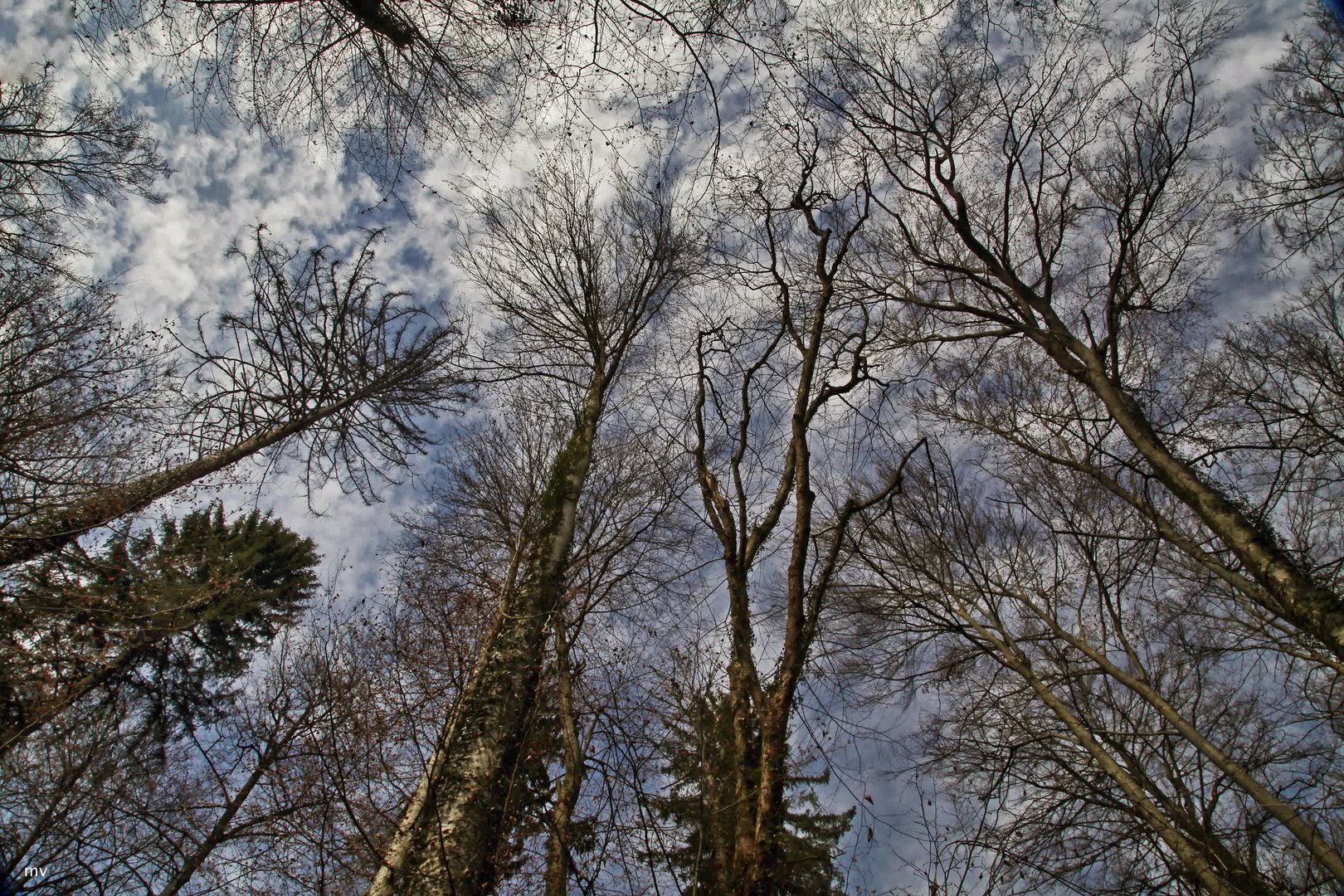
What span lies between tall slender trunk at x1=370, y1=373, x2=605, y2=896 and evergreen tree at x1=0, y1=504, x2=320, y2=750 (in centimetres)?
222

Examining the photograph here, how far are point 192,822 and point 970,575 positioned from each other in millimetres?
11283

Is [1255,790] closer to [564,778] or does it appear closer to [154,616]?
[564,778]

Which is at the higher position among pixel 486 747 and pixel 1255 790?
pixel 1255 790

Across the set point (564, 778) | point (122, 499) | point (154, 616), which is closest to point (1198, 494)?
point (564, 778)

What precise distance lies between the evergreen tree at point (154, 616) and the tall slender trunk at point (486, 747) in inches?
87.4

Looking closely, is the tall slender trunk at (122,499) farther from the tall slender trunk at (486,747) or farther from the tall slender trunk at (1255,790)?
the tall slender trunk at (1255,790)

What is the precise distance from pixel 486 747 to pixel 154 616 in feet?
12.2

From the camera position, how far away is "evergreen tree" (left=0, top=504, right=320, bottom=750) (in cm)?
440

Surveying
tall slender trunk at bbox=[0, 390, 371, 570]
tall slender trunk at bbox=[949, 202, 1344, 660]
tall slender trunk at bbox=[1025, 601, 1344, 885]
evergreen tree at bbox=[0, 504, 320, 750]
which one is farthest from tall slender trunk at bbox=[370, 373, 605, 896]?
tall slender trunk at bbox=[1025, 601, 1344, 885]

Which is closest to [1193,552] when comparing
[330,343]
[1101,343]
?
[1101,343]

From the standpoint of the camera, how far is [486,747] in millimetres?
3469

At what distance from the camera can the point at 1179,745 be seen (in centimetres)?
751

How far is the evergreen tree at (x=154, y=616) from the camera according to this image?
4.40 m

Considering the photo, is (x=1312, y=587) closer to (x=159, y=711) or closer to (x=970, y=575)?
(x=970, y=575)
